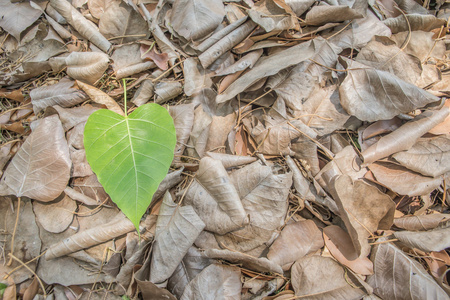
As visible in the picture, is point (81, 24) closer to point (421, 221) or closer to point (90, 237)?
point (90, 237)

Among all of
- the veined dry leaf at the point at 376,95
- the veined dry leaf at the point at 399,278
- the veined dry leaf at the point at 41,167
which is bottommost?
the veined dry leaf at the point at 399,278

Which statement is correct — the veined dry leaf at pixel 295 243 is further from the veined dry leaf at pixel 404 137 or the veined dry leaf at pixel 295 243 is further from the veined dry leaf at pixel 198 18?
the veined dry leaf at pixel 198 18

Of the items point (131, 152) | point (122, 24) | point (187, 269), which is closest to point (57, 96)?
point (122, 24)

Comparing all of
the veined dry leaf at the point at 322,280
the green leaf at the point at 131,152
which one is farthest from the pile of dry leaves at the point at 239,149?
the green leaf at the point at 131,152

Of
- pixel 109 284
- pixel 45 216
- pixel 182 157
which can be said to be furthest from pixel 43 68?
pixel 109 284

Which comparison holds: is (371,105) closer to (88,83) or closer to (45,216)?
(88,83)
